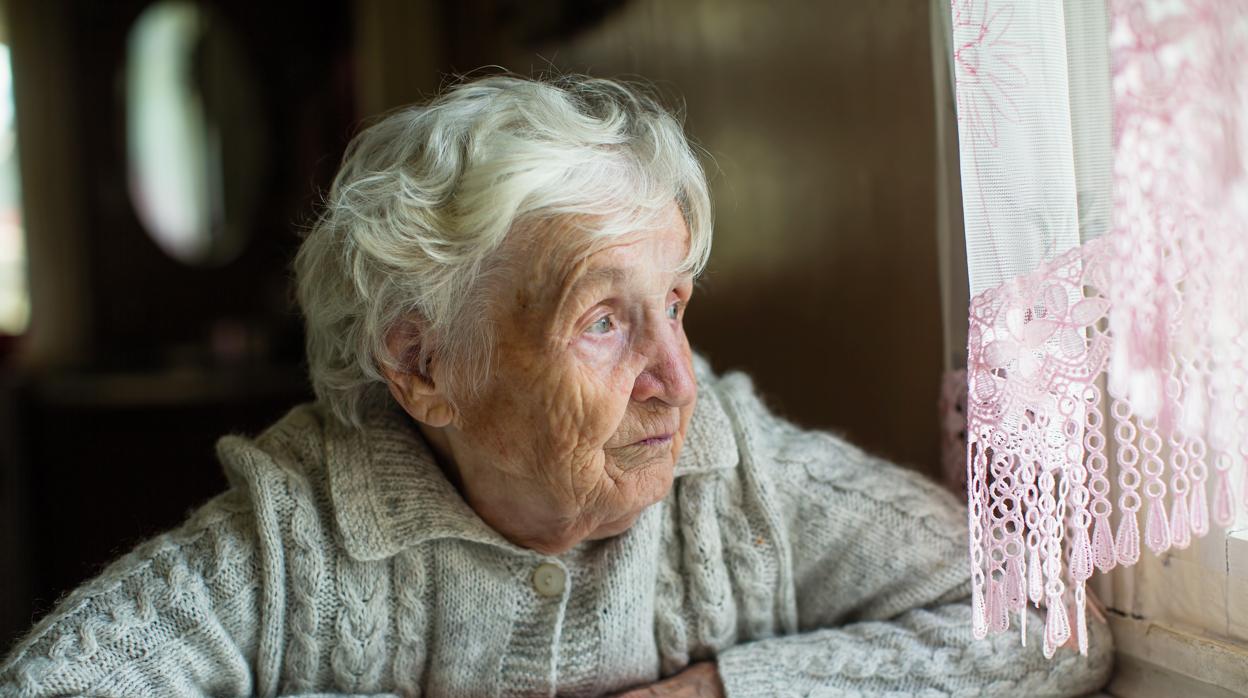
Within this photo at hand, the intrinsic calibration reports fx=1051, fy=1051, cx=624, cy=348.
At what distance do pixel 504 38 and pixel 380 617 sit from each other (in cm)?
247

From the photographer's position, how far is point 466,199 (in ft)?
3.84

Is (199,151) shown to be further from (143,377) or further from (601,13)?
(601,13)

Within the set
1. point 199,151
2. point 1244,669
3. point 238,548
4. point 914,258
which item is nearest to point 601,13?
point 914,258

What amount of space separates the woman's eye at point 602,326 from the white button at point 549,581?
318 millimetres

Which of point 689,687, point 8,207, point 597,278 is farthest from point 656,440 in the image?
point 8,207

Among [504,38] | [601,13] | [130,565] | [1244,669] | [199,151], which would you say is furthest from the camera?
[199,151]

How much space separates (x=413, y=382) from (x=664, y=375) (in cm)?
31

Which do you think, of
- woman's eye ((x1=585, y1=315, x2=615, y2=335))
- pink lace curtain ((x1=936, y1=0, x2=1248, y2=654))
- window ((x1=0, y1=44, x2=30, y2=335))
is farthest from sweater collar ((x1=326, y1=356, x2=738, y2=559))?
window ((x1=0, y1=44, x2=30, y2=335))

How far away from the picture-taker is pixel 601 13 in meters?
2.54

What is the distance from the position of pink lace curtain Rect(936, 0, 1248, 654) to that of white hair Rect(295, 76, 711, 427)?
0.39m

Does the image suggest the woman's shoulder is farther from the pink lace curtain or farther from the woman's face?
the pink lace curtain

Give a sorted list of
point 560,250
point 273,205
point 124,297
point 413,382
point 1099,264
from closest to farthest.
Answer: point 1099,264 < point 560,250 < point 413,382 < point 124,297 < point 273,205

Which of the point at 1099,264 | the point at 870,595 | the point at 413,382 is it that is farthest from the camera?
the point at 870,595

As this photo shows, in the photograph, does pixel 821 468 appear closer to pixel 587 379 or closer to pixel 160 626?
pixel 587 379
